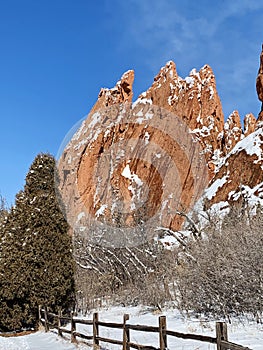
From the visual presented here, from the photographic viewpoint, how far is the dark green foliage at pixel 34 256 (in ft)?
47.2

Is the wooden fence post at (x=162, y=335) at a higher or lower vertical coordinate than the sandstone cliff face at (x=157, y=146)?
lower

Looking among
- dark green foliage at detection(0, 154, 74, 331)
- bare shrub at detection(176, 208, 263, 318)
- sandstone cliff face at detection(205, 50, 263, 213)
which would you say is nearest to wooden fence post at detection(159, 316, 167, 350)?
bare shrub at detection(176, 208, 263, 318)

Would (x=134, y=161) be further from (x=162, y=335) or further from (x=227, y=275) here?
(x=162, y=335)

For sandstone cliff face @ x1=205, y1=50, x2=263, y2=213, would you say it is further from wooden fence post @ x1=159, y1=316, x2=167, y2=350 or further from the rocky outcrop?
the rocky outcrop

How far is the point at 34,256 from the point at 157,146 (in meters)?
41.3

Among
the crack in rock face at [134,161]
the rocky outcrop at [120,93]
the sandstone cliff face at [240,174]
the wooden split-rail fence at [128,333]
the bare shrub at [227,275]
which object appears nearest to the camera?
the wooden split-rail fence at [128,333]

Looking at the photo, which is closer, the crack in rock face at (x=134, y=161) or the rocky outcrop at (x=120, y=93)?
the crack in rock face at (x=134, y=161)

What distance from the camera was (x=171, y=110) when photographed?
186 feet

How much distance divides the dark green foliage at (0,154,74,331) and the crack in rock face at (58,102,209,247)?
3040 centimetres

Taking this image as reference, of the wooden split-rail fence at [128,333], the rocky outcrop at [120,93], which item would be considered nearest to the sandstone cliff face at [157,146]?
the rocky outcrop at [120,93]

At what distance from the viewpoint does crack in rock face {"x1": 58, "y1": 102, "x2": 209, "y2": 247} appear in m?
51.3

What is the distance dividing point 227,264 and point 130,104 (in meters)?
51.9

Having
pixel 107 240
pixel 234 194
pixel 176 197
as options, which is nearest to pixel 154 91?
pixel 176 197

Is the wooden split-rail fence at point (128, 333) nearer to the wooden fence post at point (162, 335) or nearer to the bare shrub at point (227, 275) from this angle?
the wooden fence post at point (162, 335)
